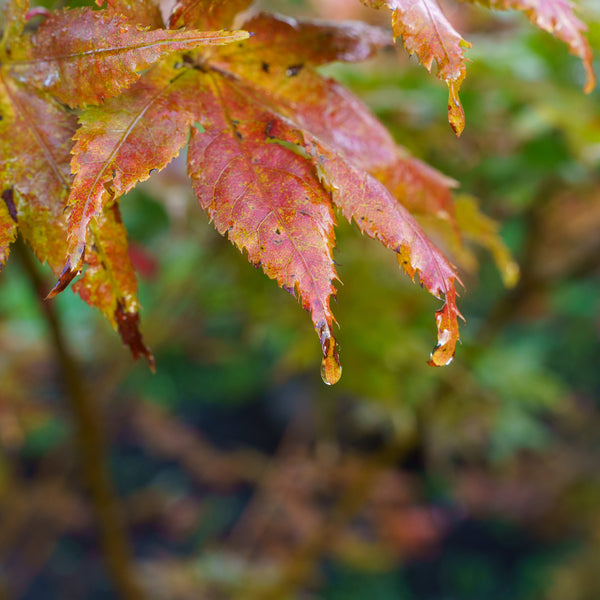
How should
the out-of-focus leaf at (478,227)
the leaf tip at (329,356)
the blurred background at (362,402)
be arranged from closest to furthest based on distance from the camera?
the leaf tip at (329,356)
the out-of-focus leaf at (478,227)
the blurred background at (362,402)

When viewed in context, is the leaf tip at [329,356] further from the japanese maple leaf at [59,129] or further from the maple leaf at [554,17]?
the maple leaf at [554,17]

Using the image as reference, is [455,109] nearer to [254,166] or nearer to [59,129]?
[254,166]

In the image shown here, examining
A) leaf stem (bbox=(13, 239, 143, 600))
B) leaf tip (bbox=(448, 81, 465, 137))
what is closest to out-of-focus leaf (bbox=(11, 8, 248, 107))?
leaf tip (bbox=(448, 81, 465, 137))

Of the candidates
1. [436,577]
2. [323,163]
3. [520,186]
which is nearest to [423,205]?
[323,163]

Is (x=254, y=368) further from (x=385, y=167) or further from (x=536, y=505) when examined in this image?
(x=385, y=167)

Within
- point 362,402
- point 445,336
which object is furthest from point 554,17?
point 362,402

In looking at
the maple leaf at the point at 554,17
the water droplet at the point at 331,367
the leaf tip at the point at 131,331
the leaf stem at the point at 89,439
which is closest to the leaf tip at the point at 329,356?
the water droplet at the point at 331,367
